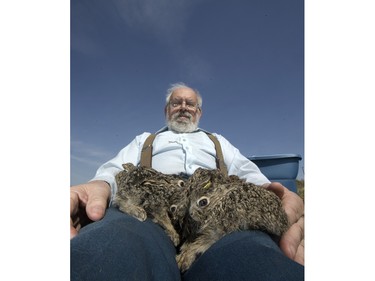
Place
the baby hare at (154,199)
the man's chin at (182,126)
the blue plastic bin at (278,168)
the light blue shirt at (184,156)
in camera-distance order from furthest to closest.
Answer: the blue plastic bin at (278,168) < the man's chin at (182,126) < the light blue shirt at (184,156) < the baby hare at (154,199)

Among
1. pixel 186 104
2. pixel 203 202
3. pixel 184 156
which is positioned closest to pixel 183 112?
pixel 186 104

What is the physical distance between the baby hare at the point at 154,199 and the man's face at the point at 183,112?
448 millimetres

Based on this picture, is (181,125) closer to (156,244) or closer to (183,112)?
(183,112)

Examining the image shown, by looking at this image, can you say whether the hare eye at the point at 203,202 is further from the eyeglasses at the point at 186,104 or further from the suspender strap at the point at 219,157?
the eyeglasses at the point at 186,104

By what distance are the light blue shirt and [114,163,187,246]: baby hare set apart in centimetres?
20

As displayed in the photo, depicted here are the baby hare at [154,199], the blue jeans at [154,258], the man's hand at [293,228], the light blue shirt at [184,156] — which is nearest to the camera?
the blue jeans at [154,258]

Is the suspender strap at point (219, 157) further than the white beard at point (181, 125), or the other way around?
the white beard at point (181, 125)

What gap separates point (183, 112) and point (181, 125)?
0.07 m

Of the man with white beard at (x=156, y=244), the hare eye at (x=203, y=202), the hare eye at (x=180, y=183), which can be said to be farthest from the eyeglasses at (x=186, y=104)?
the hare eye at (x=203, y=202)

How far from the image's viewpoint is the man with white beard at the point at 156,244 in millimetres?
466

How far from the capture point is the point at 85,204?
725 millimetres
